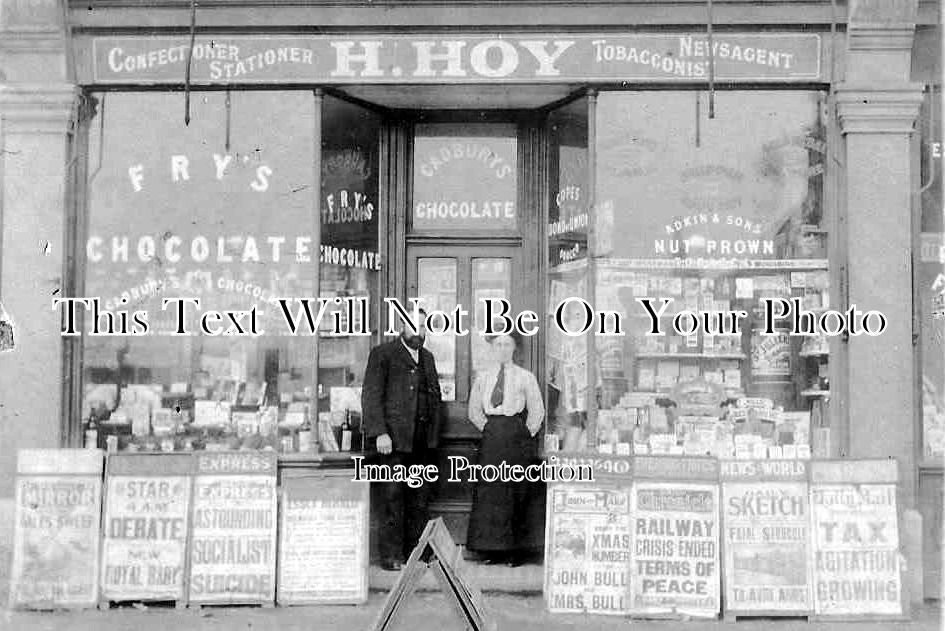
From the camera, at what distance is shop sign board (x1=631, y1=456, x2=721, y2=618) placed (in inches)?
288

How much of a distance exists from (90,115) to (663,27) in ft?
14.4

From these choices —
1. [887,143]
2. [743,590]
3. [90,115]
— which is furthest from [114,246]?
[887,143]

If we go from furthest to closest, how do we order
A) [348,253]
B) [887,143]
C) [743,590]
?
[348,253] < [887,143] < [743,590]

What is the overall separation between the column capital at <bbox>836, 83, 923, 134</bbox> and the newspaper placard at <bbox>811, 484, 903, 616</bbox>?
2640 millimetres

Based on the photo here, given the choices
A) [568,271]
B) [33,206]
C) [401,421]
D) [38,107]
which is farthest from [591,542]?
[38,107]

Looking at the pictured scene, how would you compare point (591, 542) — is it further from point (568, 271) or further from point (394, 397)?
point (568, 271)

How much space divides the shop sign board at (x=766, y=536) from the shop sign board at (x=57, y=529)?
14.2 feet

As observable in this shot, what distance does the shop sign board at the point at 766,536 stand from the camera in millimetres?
7285

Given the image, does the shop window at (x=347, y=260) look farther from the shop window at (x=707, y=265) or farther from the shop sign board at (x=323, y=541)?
the shop window at (x=707, y=265)

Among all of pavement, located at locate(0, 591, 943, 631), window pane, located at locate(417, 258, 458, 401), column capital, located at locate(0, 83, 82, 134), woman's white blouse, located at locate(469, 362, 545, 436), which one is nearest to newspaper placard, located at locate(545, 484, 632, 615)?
pavement, located at locate(0, 591, 943, 631)

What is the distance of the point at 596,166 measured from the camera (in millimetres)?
8398

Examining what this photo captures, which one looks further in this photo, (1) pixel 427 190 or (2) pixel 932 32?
(1) pixel 427 190

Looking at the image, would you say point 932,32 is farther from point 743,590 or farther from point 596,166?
point 743,590

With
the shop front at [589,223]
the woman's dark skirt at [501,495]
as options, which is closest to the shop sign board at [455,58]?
the shop front at [589,223]
